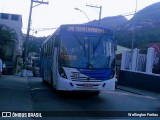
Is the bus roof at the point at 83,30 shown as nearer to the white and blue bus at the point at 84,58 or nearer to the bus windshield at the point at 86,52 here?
the white and blue bus at the point at 84,58

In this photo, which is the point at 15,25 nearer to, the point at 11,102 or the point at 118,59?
the point at 118,59

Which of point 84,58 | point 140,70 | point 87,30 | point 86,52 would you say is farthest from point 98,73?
point 140,70

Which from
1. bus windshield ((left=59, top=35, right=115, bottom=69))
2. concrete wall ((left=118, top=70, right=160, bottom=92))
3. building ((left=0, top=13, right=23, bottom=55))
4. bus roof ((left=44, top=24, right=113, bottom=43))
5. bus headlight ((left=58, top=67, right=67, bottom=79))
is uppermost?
building ((left=0, top=13, right=23, bottom=55))

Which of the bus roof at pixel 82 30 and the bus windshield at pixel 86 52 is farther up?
the bus roof at pixel 82 30

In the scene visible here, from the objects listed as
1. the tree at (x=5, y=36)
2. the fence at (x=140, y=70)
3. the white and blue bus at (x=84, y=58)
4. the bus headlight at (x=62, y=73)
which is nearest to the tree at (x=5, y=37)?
the tree at (x=5, y=36)

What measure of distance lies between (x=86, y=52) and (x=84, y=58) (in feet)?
0.92

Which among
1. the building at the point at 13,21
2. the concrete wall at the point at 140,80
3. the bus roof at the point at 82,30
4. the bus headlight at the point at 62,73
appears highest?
the building at the point at 13,21

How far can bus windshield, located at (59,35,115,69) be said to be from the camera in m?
16.3

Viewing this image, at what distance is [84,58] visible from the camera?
53.7 feet

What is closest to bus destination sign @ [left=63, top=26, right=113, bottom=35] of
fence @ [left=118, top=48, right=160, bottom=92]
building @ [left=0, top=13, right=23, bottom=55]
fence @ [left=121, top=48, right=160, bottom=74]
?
fence @ [left=118, top=48, right=160, bottom=92]

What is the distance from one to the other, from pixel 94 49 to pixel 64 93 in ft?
11.2

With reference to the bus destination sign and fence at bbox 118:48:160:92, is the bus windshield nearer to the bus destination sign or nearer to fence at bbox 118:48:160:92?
the bus destination sign

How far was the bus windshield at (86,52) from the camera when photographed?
53.5 feet

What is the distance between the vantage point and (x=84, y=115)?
1189cm
